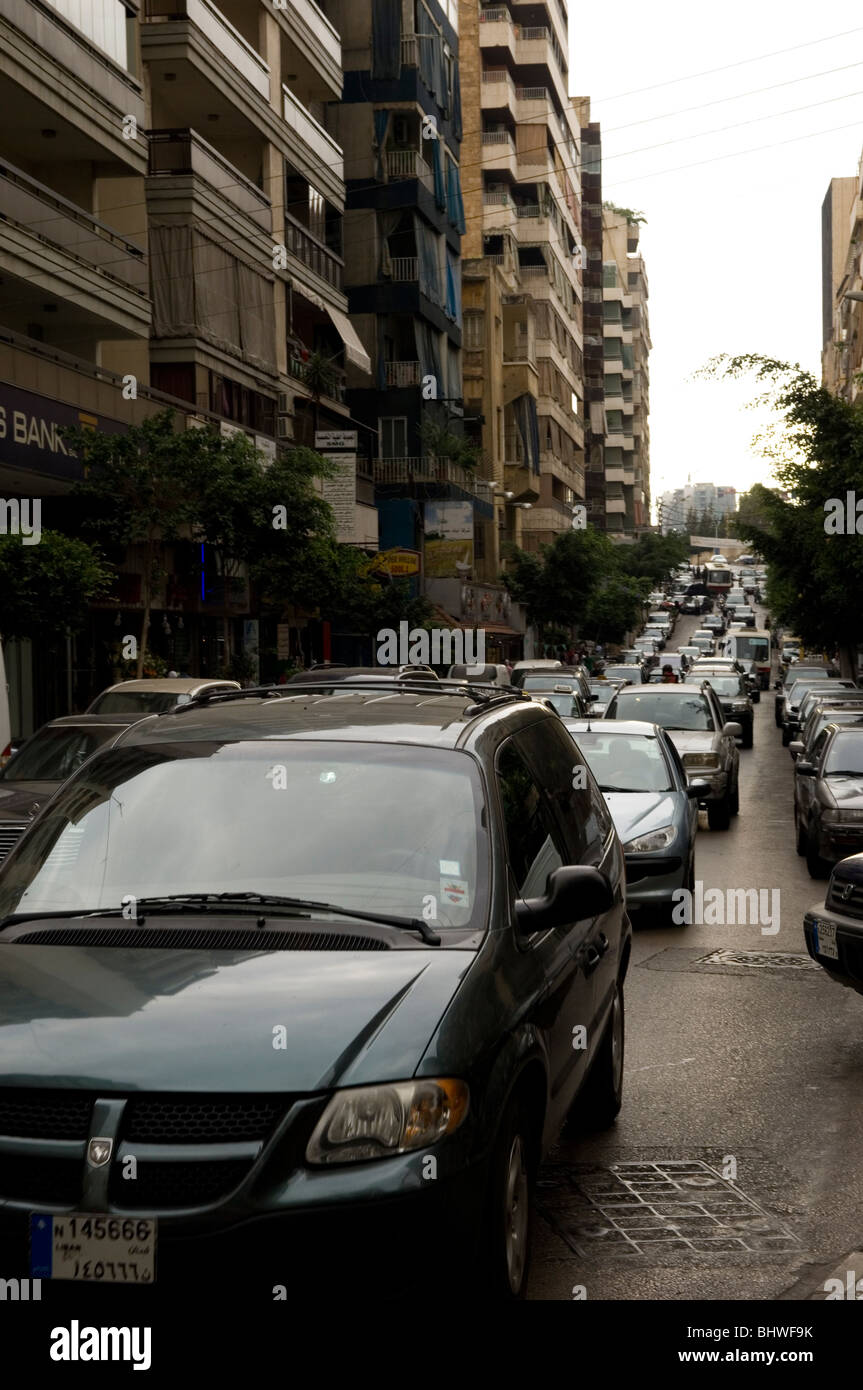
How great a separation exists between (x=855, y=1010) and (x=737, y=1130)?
8.99ft

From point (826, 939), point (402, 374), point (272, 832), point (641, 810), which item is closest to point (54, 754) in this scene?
point (641, 810)

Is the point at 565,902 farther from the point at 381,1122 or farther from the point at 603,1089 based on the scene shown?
the point at 603,1089

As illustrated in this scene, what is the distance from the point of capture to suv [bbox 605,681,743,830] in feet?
69.6

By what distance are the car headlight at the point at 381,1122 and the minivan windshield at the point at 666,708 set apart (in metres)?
19.3

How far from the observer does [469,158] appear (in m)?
80.6

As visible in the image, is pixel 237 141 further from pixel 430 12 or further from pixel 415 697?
pixel 415 697

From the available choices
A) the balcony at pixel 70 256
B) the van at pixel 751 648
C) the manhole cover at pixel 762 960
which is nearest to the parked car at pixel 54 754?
the manhole cover at pixel 762 960

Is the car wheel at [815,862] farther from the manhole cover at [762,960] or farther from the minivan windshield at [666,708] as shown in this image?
the minivan windshield at [666,708]

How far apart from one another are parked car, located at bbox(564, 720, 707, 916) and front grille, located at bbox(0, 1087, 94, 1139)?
770 centimetres

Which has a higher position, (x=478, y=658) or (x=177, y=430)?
(x=177, y=430)

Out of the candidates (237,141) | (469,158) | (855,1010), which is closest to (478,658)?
(237,141)

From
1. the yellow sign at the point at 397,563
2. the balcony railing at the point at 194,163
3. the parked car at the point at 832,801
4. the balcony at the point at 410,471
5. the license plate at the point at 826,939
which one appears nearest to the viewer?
the license plate at the point at 826,939

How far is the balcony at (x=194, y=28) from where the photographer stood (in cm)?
3069

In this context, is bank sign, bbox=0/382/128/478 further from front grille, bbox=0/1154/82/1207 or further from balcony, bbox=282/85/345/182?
front grille, bbox=0/1154/82/1207
